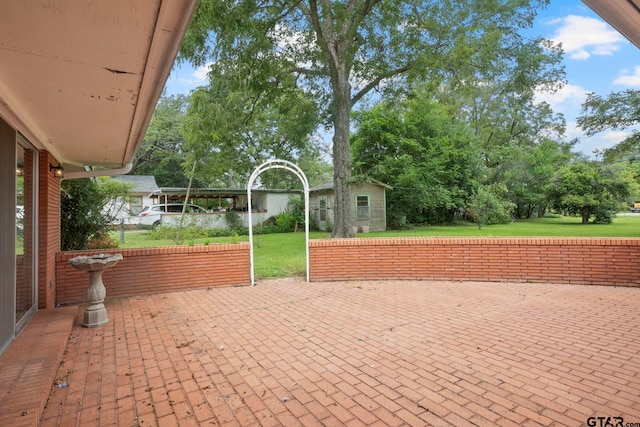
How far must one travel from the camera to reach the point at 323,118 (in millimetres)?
13406

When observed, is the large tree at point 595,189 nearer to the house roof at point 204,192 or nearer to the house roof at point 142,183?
the house roof at point 204,192

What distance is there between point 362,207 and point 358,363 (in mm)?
16059

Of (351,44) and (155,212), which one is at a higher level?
(351,44)

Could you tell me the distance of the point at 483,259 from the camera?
6.71 m

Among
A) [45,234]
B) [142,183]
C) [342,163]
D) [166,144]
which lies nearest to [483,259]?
[342,163]

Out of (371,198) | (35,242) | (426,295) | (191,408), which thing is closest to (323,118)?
(371,198)

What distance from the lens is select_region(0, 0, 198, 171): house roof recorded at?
65.4 inches

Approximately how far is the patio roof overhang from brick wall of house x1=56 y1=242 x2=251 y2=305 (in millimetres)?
6220

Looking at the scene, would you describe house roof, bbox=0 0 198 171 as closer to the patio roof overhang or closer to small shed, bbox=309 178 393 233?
the patio roof overhang

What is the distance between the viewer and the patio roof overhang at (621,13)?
1.34m

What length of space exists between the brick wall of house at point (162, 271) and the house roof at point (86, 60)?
2737 millimetres

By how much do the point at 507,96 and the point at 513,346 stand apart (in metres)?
32.1

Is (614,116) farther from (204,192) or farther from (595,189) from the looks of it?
(204,192)

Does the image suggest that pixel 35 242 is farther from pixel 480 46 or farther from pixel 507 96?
pixel 507 96
